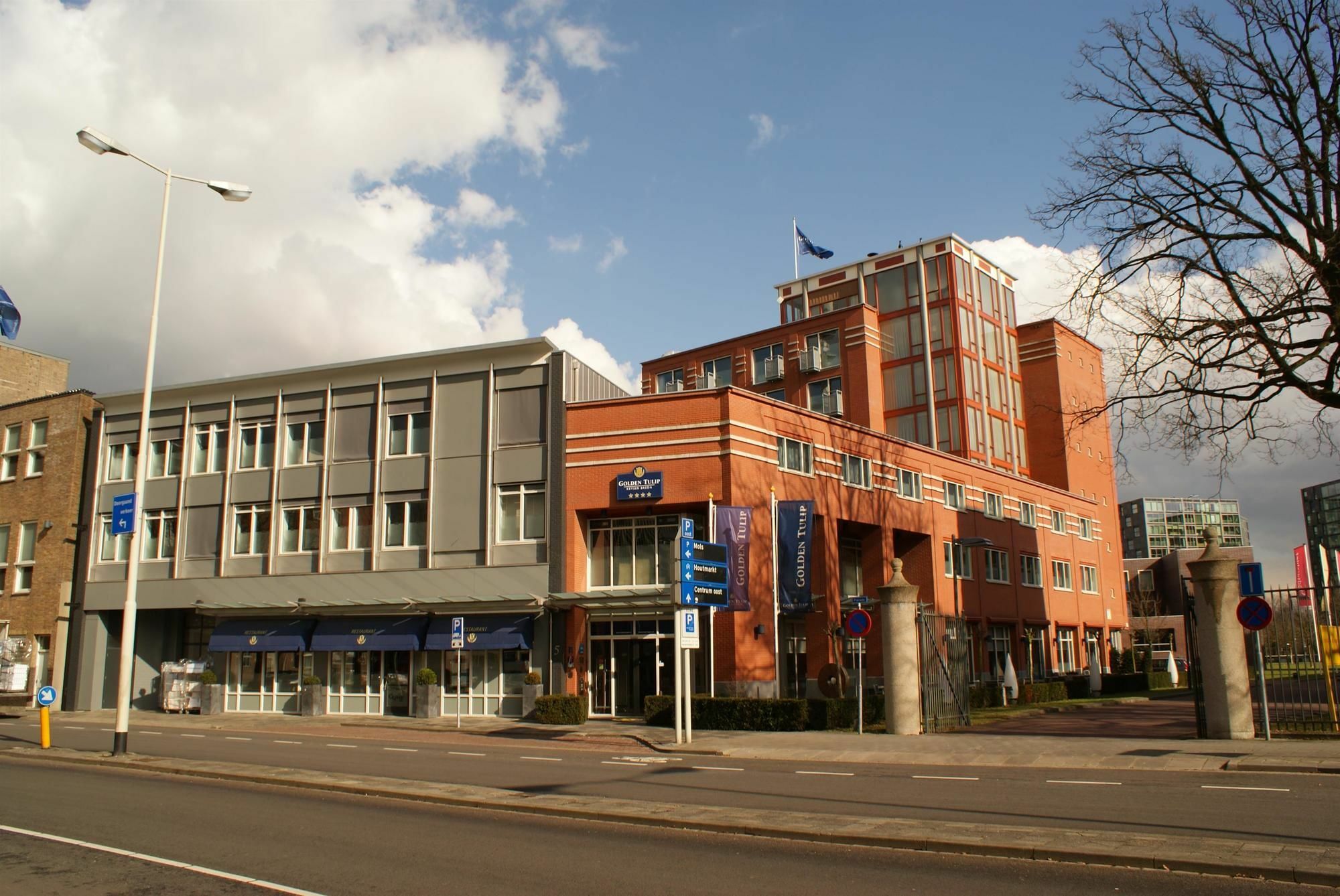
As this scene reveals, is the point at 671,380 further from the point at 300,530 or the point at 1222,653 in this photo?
the point at 1222,653

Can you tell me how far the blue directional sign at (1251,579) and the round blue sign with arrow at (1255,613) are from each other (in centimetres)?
89

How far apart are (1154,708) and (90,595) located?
40623 millimetres

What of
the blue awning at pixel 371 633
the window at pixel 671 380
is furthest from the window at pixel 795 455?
the window at pixel 671 380

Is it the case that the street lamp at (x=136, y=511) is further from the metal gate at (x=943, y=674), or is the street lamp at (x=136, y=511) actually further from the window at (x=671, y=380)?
the window at (x=671, y=380)

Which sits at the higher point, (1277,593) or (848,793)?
(1277,593)

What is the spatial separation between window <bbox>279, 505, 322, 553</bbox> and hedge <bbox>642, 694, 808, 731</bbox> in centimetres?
1670

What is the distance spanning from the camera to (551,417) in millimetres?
34500

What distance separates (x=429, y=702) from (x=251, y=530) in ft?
36.0

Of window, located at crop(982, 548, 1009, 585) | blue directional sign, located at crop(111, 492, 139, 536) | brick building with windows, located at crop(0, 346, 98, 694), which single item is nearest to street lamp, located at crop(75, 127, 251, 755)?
blue directional sign, located at crop(111, 492, 139, 536)

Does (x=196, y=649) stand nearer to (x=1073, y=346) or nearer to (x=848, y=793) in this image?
(x=848, y=793)

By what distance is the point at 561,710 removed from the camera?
30.1 meters

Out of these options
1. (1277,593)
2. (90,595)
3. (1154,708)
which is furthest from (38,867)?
(90,595)

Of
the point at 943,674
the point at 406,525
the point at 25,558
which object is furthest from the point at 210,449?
the point at 943,674

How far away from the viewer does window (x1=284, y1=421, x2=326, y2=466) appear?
Result: 1524 inches
